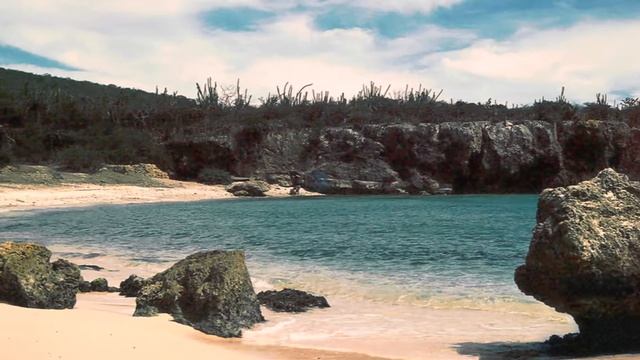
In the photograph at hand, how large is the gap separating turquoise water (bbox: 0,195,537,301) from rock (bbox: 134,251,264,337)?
3.73 metres

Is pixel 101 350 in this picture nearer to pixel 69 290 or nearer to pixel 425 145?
pixel 69 290

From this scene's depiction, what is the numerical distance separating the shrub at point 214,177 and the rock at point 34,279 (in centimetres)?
4751

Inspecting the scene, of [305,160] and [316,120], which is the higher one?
[316,120]

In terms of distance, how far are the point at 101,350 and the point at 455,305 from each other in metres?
6.54

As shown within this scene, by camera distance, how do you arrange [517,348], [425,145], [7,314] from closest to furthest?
[7,314] < [517,348] < [425,145]

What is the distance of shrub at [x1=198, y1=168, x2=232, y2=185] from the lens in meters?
56.2

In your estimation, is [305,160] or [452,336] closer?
[452,336]

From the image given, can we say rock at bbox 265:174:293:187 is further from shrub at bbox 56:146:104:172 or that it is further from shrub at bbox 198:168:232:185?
shrub at bbox 56:146:104:172

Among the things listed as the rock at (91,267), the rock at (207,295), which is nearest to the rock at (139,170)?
the rock at (91,267)

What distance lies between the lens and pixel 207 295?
27.8 feet

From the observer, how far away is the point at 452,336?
340 inches

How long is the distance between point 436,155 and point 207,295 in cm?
5386

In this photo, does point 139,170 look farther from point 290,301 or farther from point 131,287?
point 290,301

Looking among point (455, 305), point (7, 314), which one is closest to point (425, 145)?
point (455, 305)
